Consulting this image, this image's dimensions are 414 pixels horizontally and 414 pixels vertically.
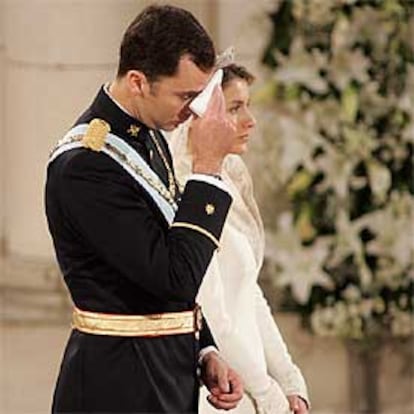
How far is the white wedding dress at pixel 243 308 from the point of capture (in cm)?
319

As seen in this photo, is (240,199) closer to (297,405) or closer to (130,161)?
(297,405)

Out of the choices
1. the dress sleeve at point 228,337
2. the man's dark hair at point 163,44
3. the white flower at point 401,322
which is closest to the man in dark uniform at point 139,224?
the man's dark hair at point 163,44

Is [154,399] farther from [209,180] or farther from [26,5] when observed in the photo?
[26,5]

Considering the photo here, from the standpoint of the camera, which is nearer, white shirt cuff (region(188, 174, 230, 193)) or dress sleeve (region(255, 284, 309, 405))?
white shirt cuff (region(188, 174, 230, 193))

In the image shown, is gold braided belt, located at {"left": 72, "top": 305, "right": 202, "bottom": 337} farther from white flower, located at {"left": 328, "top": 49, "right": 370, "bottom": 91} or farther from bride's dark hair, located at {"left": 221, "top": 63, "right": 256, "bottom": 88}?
white flower, located at {"left": 328, "top": 49, "right": 370, "bottom": 91}

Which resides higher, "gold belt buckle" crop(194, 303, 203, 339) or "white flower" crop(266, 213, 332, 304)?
"gold belt buckle" crop(194, 303, 203, 339)

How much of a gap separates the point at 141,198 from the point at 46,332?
2842mm

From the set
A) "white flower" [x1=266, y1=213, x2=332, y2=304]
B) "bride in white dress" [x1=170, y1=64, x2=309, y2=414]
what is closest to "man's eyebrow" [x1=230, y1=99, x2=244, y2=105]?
"bride in white dress" [x1=170, y1=64, x2=309, y2=414]

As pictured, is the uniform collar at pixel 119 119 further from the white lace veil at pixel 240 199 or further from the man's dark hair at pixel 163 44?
the white lace veil at pixel 240 199

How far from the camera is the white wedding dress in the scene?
3.19 meters

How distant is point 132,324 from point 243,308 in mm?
557

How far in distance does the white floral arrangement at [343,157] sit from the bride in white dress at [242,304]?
193 centimetres

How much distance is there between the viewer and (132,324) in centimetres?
275

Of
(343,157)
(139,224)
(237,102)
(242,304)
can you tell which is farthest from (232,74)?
(343,157)
